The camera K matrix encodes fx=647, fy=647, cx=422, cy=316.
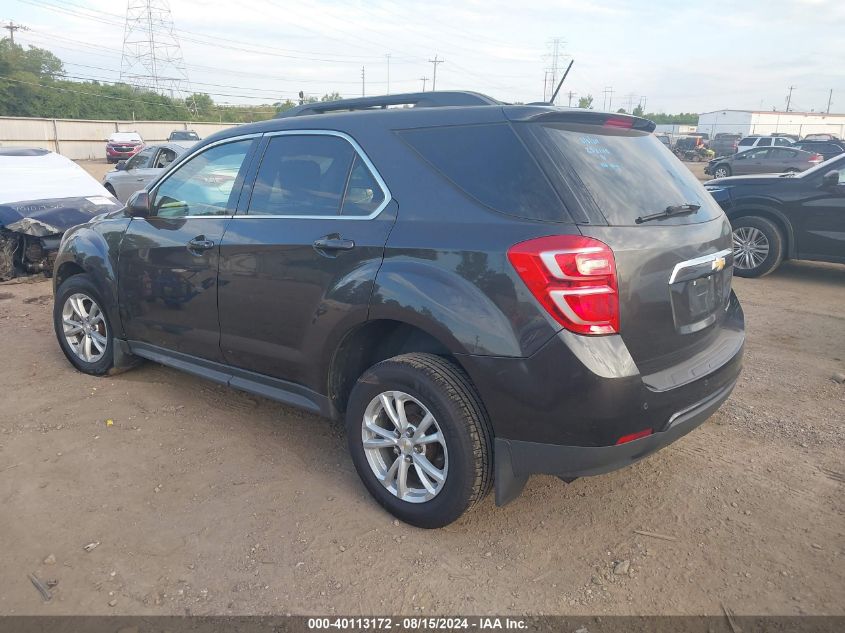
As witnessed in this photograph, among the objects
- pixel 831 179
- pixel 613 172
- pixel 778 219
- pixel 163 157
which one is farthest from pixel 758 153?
pixel 613 172

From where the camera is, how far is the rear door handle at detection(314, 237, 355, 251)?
3039mm

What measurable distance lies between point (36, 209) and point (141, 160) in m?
5.68

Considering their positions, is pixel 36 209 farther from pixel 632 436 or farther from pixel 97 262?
pixel 632 436

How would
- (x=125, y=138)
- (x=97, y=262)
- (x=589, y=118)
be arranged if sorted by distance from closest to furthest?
(x=589, y=118), (x=97, y=262), (x=125, y=138)

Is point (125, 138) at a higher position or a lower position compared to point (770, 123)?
lower

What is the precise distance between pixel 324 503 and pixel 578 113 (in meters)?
2.20

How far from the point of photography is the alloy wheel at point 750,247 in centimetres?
797

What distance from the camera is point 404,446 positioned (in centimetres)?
292

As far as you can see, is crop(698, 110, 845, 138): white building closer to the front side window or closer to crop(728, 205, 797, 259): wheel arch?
the front side window

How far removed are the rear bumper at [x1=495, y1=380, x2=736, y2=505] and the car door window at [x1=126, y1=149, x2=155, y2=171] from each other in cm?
1252

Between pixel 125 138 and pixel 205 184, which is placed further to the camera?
pixel 125 138

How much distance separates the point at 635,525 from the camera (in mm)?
2986

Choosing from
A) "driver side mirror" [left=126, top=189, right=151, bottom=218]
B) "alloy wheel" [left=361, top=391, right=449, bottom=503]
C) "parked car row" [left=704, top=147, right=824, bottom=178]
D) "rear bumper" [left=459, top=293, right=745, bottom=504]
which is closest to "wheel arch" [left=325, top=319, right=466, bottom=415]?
"alloy wheel" [left=361, top=391, right=449, bottom=503]

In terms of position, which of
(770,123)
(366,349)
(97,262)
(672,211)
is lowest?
(366,349)
